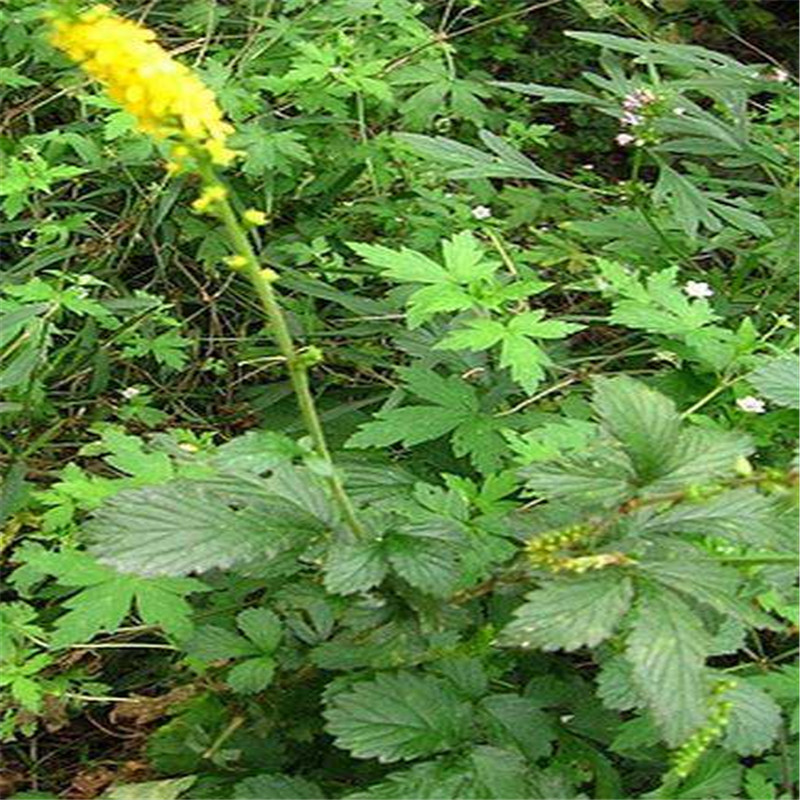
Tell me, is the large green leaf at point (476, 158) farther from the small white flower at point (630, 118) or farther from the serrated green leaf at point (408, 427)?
the serrated green leaf at point (408, 427)

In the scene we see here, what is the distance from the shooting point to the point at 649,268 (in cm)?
219

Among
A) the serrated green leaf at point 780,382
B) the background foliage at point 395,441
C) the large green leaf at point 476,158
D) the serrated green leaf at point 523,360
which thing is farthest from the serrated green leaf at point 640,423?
the large green leaf at point 476,158

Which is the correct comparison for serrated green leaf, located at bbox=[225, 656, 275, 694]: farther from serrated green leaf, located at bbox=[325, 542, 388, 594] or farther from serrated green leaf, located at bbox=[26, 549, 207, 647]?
serrated green leaf, located at bbox=[325, 542, 388, 594]

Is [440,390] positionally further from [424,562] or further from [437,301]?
[424,562]

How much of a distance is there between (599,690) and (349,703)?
25 cm

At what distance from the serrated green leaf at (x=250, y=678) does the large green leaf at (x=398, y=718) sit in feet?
0.50

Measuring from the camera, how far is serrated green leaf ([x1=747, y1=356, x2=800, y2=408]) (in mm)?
1438

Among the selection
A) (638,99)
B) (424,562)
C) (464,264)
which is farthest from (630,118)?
(424,562)

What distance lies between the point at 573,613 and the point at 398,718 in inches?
10.1

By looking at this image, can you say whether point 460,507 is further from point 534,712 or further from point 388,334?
point 388,334

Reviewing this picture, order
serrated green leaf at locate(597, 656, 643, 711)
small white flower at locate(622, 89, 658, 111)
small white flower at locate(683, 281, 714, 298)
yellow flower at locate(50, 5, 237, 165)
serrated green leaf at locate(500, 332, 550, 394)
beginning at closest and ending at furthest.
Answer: yellow flower at locate(50, 5, 237, 165), serrated green leaf at locate(597, 656, 643, 711), serrated green leaf at locate(500, 332, 550, 394), small white flower at locate(683, 281, 714, 298), small white flower at locate(622, 89, 658, 111)

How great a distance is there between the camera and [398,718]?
126 cm

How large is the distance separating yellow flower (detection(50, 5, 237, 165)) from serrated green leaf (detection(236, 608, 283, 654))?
56cm

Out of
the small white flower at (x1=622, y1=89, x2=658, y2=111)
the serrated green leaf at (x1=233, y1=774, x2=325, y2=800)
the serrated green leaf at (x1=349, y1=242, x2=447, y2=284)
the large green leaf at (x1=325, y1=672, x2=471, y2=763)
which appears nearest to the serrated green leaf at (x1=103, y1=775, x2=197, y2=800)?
the serrated green leaf at (x1=233, y1=774, x2=325, y2=800)
